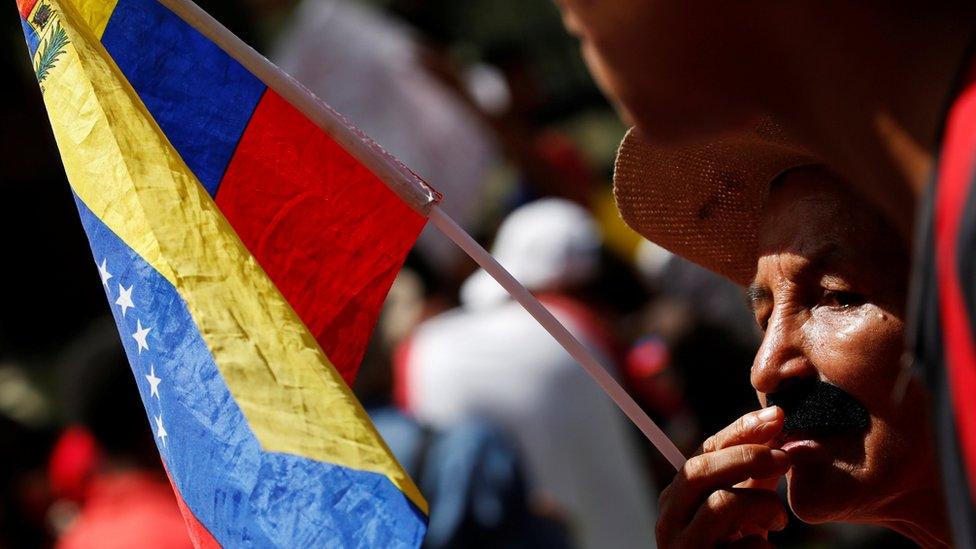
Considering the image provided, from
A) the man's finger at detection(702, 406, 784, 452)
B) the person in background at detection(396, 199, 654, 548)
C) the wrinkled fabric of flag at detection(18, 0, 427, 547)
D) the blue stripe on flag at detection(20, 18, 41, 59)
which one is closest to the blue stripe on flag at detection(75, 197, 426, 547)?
the wrinkled fabric of flag at detection(18, 0, 427, 547)

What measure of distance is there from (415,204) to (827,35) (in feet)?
3.31

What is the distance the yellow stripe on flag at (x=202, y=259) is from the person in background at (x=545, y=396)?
3464 mm

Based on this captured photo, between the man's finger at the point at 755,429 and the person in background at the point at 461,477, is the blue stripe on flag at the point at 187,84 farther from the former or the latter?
the person in background at the point at 461,477

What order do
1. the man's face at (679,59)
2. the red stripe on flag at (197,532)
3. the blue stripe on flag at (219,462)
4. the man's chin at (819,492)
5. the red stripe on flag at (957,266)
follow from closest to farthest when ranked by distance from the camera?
1. the red stripe on flag at (957,266)
2. the man's face at (679,59)
3. the blue stripe on flag at (219,462)
4. the red stripe on flag at (197,532)
5. the man's chin at (819,492)

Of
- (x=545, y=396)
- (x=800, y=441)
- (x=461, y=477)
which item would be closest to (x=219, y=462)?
(x=800, y=441)

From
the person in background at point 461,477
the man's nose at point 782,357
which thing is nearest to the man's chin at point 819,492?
the man's nose at point 782,357

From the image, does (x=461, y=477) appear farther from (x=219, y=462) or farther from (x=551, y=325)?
(x=219, y=462)

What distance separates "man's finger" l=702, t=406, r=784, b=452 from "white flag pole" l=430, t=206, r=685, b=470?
14cm

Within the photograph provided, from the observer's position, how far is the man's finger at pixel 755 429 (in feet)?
6.71

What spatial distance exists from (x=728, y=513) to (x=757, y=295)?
434 mm

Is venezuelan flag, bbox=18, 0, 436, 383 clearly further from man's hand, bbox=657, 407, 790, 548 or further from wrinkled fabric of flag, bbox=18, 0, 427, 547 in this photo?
man's hand, bbox=657, 407, 790, 548

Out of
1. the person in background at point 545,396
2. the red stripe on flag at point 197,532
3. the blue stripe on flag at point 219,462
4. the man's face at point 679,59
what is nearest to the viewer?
the man's face at point 679,59

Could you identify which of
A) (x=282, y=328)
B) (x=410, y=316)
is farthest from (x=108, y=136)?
(x=410, y=316)

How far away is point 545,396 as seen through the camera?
5754 mm
